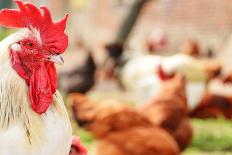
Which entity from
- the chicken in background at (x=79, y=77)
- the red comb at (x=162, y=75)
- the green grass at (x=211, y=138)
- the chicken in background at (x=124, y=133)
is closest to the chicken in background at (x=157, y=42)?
the chicken in background at (x=79, y=77)

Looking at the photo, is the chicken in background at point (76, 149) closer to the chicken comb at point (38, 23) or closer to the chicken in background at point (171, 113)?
the chicken comb at point (38, 23)

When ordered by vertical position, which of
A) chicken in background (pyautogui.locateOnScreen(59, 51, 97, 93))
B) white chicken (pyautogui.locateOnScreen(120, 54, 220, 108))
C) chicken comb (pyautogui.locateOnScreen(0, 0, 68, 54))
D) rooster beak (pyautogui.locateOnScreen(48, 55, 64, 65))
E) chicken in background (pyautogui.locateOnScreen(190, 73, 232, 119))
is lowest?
chicken in background (pyautogui.locateOnScreen(190, 73, 232, 119))

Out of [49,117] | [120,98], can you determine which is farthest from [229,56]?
[49,117]

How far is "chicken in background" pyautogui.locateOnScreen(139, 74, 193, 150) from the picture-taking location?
15.6 ft

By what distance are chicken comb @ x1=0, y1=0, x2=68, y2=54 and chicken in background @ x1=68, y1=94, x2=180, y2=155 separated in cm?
172

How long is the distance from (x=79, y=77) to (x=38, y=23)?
17.7 ft

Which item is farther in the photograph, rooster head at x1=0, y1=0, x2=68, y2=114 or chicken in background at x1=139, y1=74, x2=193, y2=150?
chicken in background at x1=139, y1=74, x2=193, y2=150

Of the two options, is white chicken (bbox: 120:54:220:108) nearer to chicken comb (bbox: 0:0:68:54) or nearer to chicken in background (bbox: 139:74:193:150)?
chicken in background (bbox: 139:74:193:150)

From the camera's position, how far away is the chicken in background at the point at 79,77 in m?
7.43

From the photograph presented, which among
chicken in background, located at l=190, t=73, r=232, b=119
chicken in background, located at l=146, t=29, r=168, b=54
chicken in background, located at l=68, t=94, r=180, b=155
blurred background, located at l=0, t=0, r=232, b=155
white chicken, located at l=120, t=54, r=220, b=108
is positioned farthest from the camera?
chicken in background, located at l=146, t=29, r=168, b=54

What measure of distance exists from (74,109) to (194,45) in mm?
5732

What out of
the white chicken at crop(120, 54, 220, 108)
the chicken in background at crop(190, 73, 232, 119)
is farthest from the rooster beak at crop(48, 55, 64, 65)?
the chicken in background at crop(190, 73, 232, 119)

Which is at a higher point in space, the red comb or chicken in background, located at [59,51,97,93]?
the red comb

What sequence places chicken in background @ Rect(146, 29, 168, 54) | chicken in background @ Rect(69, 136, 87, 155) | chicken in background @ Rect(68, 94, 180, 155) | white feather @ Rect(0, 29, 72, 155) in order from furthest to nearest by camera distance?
chicken in background @ Rect(146, 29, 168, 54) < chicken in background @ Rect(68, 94, 180, 155) < chicken in background @ Rect(69, 136, 87, 155) < white feather @ Rect(0, 29, 72, 155)
